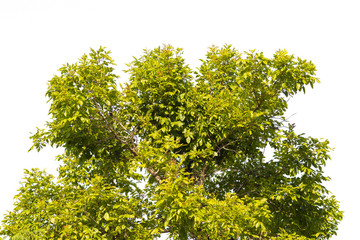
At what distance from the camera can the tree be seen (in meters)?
12.2

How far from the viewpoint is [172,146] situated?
12328 millimetres

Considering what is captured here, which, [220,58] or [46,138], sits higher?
[220,58]

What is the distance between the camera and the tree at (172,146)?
12.2 metres

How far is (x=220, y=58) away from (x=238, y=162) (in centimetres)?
440

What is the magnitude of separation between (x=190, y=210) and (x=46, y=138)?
676 cm

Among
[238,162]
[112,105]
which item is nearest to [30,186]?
[112,105]

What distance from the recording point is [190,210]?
10.8 meters

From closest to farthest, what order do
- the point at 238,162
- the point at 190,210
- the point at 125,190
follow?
the point at 190,210
the point at 125,190
the point at 238,162

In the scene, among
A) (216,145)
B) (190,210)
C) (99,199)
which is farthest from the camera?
(216,145)

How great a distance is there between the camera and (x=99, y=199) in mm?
12477

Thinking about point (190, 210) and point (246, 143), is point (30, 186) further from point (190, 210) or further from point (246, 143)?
point (246, 143)

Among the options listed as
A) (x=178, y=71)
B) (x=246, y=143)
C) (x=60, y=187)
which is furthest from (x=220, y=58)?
(x=60, y=187)

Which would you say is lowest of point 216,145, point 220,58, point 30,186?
point 30,186

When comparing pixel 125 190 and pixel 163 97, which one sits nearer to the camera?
pixel 163 97
